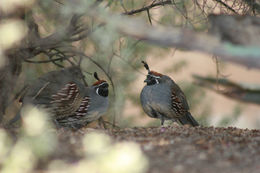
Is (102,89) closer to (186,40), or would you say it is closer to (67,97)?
(67,97)

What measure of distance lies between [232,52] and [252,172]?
0.69 metres

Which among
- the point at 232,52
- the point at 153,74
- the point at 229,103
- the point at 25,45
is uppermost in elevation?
the point at 232,52

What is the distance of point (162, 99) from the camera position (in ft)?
17.6

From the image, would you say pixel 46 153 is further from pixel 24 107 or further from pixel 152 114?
pixel 152 114

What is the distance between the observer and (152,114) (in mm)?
5359

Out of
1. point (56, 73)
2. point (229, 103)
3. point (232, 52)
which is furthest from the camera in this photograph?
point (229, 103)

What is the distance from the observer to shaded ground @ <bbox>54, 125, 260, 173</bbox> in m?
2.69

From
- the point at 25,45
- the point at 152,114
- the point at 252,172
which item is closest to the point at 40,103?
the point at 25,45

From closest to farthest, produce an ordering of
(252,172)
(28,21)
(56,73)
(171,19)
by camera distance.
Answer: (252,172), (28,21), (56,73), (171,19)

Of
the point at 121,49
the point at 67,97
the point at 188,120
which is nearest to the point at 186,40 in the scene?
the point at 121,49

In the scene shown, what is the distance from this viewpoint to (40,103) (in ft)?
15.4

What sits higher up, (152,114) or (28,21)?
(28,21)

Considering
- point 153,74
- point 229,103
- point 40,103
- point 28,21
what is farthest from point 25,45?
point 229,103

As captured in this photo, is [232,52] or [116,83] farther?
[116,83]
